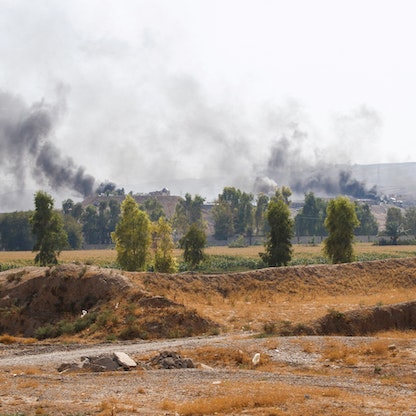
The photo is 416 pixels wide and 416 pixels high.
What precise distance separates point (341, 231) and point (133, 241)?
76.8ft

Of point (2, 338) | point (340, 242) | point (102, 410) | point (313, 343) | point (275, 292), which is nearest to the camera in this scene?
point (102, 410)

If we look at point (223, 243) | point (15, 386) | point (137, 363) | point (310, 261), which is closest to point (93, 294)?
point (137, 363)

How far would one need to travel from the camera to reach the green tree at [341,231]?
74562 millimetres

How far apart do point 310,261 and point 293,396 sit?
9282cm

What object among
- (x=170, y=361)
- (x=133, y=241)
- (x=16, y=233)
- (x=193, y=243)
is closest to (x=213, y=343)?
(x=170, y=361)

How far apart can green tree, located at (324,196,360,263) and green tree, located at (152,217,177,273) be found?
1817 cm

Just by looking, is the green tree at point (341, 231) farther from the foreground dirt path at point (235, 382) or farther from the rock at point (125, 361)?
→ the rock at point (125, 361)

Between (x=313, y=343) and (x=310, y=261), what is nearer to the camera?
(x=313, y=343)

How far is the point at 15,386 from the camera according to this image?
2259 centimetres

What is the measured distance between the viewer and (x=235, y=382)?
2208 cm

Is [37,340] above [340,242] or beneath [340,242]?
beneath

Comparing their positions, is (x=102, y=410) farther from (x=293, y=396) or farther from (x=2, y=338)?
(x=2, y=338)

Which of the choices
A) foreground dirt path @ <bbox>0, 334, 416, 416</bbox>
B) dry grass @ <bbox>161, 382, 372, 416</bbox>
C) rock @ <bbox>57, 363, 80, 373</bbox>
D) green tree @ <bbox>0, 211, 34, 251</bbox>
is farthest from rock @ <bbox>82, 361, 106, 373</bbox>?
green tree @ <bbox>0, 211, 34, 251</bbox>

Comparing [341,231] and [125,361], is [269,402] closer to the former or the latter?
[125,361]
